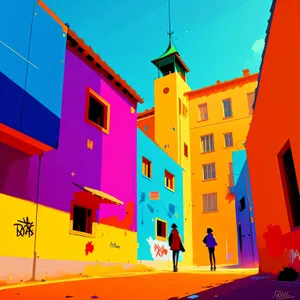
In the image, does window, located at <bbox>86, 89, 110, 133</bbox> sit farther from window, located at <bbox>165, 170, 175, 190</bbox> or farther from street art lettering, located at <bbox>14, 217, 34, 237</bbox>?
window, located at <bbox>165, 170, 175, 190</bbox>

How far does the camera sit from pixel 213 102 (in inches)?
1319

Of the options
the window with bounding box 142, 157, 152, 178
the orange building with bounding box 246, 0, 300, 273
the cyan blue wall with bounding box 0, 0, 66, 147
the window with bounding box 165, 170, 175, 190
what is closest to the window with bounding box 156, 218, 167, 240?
the window with bounding box 142, 157, 152, 178

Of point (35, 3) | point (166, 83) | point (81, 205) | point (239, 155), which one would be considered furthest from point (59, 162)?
point (166, 83)

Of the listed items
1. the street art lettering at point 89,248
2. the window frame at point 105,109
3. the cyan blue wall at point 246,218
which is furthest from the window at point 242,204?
the street art lettering at point 89,248

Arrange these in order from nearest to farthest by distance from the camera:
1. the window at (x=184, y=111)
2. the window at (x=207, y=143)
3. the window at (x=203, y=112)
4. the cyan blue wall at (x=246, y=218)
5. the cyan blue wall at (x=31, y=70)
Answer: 1. the cyan blue wall at (x=31, y=70)
2. the cyan blue wall at (x=246, y=218)
3. the window at (x=184, y=111)
4. the window at (x=207, y=143)
5. the window at (x=203, y=112)

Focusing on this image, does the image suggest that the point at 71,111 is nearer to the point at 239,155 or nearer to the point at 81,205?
the point at 81,205

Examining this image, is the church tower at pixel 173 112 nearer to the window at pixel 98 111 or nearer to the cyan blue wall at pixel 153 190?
the cyan blue wall at pixel 153 190

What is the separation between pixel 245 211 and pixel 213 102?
14.4 m

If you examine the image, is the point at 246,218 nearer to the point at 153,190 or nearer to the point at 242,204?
the point at 242,204

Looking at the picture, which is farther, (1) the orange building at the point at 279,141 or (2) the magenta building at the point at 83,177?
(2) the magenta building at the point at 83,177

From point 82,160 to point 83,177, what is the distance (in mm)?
601

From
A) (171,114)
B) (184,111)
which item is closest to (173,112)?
(171,114)

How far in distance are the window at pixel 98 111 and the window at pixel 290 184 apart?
8.02m

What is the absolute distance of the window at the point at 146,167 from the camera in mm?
19138
